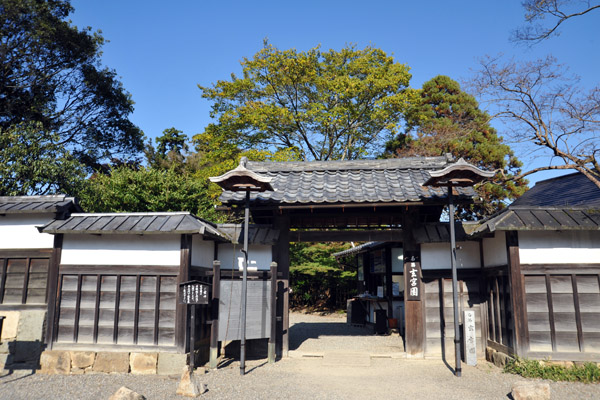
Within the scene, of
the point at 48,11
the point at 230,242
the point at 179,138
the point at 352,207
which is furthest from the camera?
the point at 179,138

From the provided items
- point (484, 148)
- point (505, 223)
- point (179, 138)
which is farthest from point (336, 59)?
point (505, 223)

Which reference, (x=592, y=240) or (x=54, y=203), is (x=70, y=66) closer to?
(x=54, y=203)

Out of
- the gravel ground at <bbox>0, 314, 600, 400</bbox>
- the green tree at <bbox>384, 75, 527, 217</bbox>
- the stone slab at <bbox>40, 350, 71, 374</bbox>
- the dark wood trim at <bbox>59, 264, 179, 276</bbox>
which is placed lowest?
the gravel ground at <bbox>0, 314, 600, 400</bbox>

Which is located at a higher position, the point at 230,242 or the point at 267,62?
the point at 267,62

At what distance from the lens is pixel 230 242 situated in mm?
10203

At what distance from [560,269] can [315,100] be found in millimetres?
18319

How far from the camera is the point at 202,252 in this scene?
976 cm

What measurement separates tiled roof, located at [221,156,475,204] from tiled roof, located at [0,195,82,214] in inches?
147

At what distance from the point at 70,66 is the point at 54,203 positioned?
18815 millimetres

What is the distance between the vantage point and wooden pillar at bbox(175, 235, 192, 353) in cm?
848

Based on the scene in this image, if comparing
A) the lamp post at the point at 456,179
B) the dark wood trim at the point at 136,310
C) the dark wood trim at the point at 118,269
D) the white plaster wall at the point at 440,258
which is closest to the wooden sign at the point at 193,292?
the dark wood trim at the point at 118,269

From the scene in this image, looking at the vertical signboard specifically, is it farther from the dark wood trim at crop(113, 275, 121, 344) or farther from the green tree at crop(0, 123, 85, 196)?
the green tree at crop(0, 123, 85, 196)

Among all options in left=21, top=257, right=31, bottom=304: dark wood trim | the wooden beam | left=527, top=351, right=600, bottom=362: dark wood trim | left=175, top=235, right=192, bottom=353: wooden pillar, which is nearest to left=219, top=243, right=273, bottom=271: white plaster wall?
the wooden beam

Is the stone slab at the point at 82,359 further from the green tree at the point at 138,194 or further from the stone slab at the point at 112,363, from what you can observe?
the green tree at the point at 138,194
